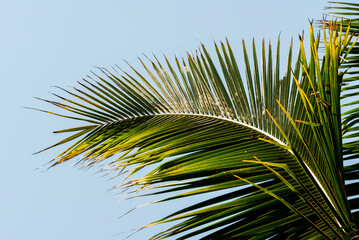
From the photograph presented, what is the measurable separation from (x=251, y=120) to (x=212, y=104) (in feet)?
0.97

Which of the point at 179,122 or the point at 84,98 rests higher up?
the point at 84,98

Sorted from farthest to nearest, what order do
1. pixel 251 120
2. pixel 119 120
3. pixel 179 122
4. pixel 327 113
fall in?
pixel 119 120 → pixel 179 122 → pixel 251 120 → pixel 327 113

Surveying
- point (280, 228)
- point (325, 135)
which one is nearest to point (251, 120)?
point (280, 228)

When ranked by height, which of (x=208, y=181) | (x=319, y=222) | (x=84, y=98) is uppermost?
(x=84, y=98)

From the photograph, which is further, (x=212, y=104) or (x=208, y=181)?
(x=212, y=104)

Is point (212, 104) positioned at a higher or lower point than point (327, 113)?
lower

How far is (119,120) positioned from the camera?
2.68 meters

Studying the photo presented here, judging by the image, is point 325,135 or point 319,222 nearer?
point 325,135

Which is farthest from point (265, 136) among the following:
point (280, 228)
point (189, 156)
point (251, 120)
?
point (280, 228)

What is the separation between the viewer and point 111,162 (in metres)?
2.17

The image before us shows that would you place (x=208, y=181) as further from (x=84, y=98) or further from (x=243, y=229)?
(x=84, y=98)

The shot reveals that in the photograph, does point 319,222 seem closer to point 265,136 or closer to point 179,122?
point 265,136

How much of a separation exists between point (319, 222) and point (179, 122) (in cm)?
94

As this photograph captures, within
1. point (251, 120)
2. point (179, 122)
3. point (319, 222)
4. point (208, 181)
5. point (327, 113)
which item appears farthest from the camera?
point (179, 122)
